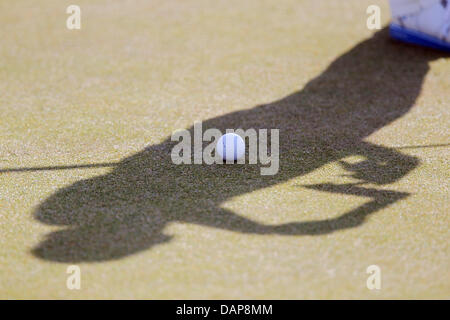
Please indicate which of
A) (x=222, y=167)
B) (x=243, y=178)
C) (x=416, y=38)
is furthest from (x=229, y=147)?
(x=416, y=38)

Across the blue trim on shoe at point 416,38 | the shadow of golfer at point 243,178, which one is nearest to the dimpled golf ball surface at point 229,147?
the shadow of golfer at point 243,178

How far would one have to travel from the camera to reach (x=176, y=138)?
4.69 meters

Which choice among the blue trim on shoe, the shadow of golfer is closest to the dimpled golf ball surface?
the shadow of golfer

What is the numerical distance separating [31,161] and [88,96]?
1289 mm

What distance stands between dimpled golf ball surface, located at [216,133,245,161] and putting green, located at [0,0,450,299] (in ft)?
0.44

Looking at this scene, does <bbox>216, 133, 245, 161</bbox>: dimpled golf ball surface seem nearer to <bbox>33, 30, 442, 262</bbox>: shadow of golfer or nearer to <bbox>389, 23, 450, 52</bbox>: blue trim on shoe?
<bbox>33, 30, 442, 262</bbox>: shadow of golfer

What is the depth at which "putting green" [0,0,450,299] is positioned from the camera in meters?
3.17

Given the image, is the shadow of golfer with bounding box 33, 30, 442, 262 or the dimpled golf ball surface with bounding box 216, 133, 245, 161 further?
the dimpled golf ball surface with bounding box 216, 133, 245, 161

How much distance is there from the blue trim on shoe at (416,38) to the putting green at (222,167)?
5.3 inches

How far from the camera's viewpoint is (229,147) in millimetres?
4219

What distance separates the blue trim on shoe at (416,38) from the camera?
6.28 m

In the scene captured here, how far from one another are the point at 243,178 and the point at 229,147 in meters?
0.28

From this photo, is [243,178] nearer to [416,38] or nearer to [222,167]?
[222,167]

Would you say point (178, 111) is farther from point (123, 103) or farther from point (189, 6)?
point (189, 6)
